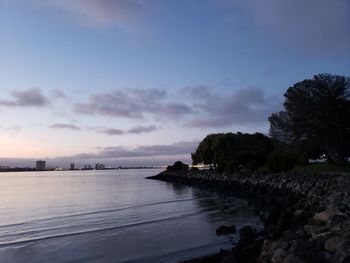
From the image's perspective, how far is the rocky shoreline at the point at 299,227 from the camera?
35.1 ft

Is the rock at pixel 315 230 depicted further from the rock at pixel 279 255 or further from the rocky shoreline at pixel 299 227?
the rock at pixel 279 255

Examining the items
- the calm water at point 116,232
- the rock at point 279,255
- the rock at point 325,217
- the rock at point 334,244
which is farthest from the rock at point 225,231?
the rock at point 334,244

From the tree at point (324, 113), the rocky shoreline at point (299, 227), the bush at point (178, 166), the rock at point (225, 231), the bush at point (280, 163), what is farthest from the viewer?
the bush at point (178, 166)

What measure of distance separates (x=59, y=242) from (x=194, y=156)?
83461mm

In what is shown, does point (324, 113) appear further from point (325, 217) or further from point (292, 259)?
point (292, 259)

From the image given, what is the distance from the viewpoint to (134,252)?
1866cm

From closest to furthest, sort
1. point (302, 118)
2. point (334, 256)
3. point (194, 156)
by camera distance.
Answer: point (334, 256) < point (302, 118) < point (194, 156)

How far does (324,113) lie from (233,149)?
37051 millimetres

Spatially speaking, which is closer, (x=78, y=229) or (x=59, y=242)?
(x=59, y=242)

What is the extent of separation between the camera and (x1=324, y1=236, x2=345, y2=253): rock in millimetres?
10556

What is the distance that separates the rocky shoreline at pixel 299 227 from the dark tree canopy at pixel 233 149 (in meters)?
25.4

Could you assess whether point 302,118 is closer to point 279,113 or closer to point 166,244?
point 279,113

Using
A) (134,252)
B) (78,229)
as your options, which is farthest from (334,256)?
(78,229)

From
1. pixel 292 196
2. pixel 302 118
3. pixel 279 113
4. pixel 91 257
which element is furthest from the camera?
pixel 279 113
